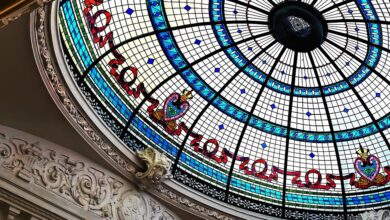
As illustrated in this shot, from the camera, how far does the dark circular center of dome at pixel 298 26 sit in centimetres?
1421

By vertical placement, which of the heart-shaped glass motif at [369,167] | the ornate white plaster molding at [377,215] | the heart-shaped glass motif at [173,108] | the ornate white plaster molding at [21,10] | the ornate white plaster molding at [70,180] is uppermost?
the heart-shaped glass motif at [369,167]

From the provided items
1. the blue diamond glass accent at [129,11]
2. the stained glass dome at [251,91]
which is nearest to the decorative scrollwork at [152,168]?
the stained glass dome at [251,91]

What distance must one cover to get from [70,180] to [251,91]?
620cm

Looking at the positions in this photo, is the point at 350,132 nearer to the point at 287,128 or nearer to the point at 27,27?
the point at 287,128

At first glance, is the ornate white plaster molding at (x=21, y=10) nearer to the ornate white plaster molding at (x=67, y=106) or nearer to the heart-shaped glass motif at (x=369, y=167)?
the ornate white plaster molding at (x=67, y=106)

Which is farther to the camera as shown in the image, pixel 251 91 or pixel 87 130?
pixel 251 91

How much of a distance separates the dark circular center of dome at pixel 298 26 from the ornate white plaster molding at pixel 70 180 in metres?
5.79

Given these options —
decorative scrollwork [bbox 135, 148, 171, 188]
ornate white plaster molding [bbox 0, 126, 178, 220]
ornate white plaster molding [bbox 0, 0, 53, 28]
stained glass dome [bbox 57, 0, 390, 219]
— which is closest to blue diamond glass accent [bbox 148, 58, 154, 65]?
stained glass dome [bbox 57, 0, 390, 219]

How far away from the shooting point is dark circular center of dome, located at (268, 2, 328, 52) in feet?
46.6

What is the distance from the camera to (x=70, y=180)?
12.9 meters

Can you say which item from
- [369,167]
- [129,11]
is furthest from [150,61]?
[369,167]

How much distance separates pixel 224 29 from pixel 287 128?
3.90 meters

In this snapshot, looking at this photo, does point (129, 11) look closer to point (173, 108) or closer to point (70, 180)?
point (173, 108)

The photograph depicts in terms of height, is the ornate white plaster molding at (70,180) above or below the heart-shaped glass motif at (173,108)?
below
